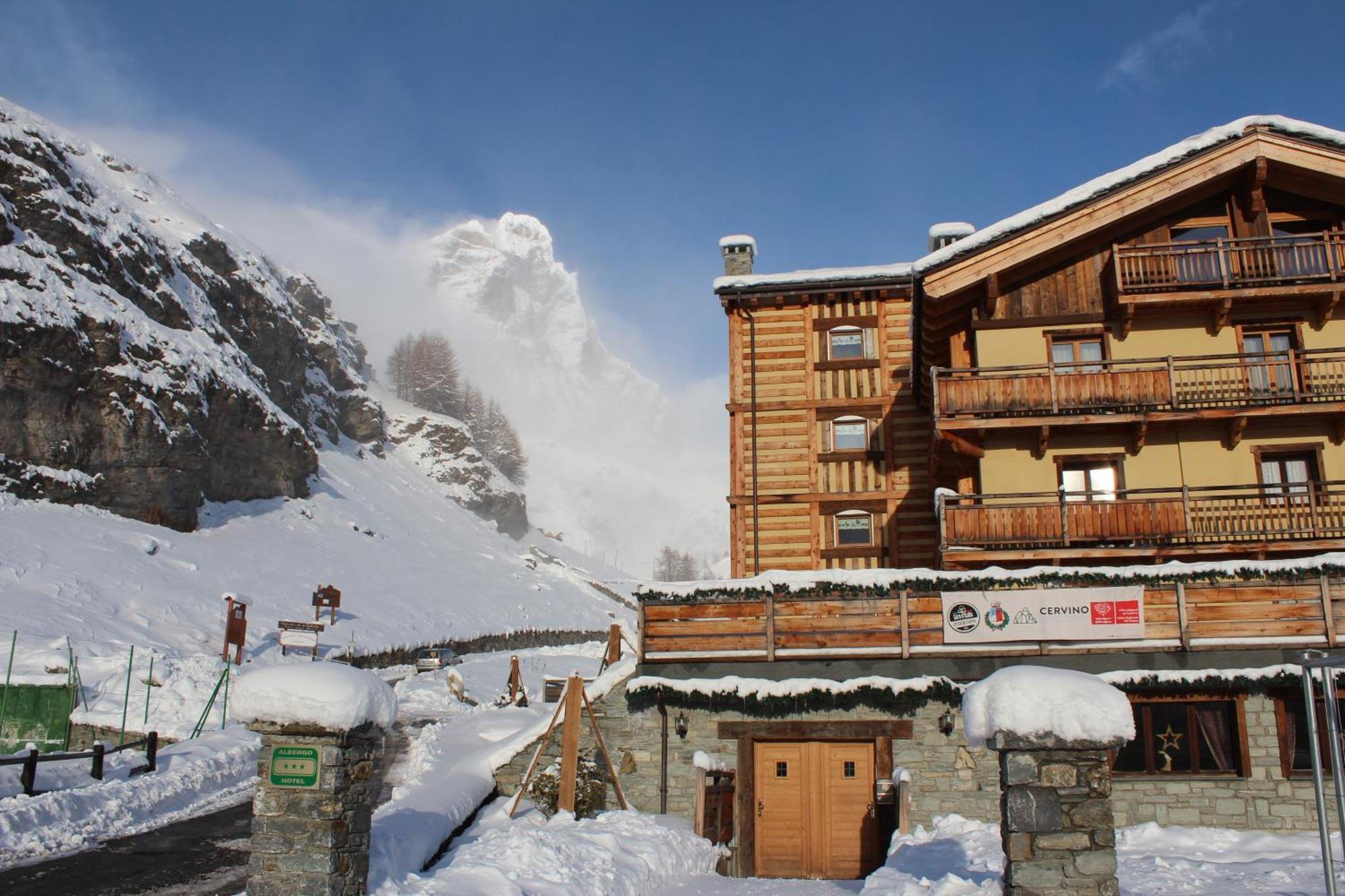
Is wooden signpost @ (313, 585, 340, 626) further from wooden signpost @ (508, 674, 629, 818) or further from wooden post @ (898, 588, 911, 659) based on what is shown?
wooden post @ (898, 588, 911, 659)

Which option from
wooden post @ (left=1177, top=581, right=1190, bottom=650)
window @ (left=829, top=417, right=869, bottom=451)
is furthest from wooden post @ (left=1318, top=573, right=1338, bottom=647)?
window @ (left=829, top=417, right=869, bottom=451)

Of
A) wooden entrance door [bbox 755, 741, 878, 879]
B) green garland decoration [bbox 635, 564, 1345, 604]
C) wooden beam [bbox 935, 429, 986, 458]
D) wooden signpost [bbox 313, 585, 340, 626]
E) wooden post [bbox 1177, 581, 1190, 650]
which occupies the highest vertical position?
wooden beam [bbox 935, 429, 986, 458]

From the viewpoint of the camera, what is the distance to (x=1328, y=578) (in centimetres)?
1619

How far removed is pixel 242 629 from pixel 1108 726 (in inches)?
1179

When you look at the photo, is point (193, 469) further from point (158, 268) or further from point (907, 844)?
point (907, 844)

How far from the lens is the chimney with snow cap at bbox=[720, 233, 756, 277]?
30.9m

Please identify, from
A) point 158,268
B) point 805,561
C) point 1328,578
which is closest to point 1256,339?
point 1328,578

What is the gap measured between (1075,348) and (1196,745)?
32.5 ft

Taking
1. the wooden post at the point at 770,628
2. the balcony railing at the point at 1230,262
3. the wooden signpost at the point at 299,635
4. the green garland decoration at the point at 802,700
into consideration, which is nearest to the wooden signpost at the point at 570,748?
the green garland decoration at the point at 802,700

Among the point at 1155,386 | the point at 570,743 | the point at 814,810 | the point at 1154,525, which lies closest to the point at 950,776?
the point at 814,810

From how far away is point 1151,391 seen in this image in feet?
69.7

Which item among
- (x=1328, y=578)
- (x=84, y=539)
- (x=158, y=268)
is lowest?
(x=1328, y=578)

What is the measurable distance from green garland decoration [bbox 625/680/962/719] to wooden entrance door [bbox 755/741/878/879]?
2.26ft

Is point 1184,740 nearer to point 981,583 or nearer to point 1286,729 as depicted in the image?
point 1286,729
